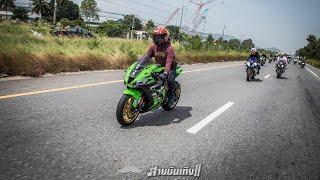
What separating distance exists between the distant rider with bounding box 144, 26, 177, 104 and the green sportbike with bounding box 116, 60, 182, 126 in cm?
16

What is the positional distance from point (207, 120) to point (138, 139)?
87.6 inches

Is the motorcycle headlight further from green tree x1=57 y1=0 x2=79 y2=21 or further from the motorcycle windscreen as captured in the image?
green tree x1=57 y1=0 x2=79 y2=21

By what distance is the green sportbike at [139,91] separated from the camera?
5.35m

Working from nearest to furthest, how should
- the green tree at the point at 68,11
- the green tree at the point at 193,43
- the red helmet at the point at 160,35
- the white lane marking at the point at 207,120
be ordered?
1. the white lane marking at the point at 207,120
2. the red helmet at the point at 160,35
3. the green tree at the point at 193,43
4. the green tree at the point at 68,11

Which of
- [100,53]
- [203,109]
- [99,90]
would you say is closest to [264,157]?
[203,109]

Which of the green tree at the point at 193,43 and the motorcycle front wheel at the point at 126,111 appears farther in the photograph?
the green tree at the point at 193,43

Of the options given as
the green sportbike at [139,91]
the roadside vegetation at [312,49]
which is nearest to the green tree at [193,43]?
the green sportbike at [139,91]

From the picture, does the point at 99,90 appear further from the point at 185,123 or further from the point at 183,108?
the point at 185,123

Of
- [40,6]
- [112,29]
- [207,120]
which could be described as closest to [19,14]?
[40,6]

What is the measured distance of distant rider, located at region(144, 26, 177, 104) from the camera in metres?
6.15

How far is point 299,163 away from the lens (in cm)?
472

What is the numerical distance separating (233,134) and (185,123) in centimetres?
96

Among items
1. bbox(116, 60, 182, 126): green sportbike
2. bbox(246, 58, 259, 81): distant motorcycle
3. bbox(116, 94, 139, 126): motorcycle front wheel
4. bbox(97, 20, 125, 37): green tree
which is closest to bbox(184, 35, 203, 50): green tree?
bbox(246, 58, 259, 81): distant motorcycle

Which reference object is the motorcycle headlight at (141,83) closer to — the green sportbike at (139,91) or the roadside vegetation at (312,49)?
the green sportbike at (139,91)
